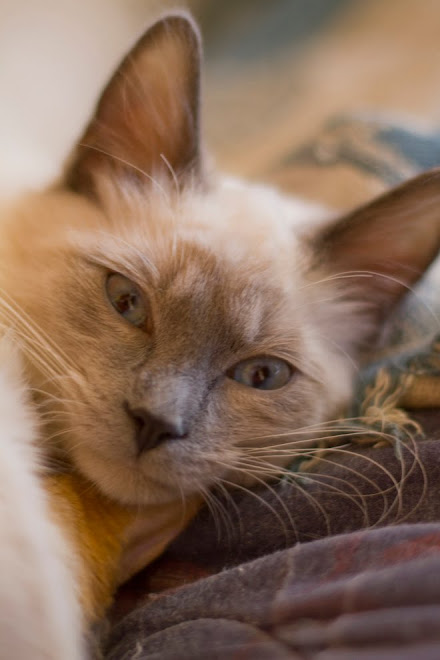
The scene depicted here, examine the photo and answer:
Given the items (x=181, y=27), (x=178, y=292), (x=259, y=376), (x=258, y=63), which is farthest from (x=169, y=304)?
(x=258, y=63)

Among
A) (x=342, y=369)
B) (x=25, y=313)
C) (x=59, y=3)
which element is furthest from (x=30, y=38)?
(x=342, y=369)

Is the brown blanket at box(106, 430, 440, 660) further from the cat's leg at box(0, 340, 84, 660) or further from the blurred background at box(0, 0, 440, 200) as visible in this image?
the blurred background at box(0, 0, 440, 200)

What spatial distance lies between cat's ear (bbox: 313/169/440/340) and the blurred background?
1.06m

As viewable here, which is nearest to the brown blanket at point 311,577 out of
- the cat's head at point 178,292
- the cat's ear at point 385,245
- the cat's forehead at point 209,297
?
the cat's head at point 178,292

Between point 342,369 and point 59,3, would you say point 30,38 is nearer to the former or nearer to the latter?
point 59,3

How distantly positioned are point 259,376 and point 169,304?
219 mm

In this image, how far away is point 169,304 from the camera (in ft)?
3.44

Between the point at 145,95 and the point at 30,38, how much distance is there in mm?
1156

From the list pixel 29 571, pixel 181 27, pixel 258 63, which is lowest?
pixel 29 571

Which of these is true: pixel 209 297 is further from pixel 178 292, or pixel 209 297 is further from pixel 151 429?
pixel 151 429

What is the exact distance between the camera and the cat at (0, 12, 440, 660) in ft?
3.15

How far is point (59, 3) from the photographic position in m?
2.21

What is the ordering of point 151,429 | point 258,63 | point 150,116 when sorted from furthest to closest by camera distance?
point 258,63
point 150,116
point 151,429

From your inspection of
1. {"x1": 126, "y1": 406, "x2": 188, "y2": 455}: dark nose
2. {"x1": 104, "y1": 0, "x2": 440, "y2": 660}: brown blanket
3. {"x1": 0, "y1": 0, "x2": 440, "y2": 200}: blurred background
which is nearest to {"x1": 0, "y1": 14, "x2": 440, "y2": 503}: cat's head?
{"x1": 126, "y1": 406, "x2": 188, "y2": 455}: dark nose
